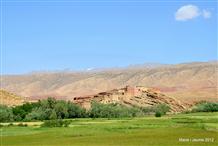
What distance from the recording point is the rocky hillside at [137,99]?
102 meters

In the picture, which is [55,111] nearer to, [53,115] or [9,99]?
[53,115]

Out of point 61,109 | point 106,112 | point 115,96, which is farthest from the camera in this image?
point 115,96

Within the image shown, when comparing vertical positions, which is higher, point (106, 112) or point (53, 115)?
point (106, 112)

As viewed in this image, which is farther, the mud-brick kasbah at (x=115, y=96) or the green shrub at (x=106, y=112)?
the mud-brick kasbah at (x=115, y=96)

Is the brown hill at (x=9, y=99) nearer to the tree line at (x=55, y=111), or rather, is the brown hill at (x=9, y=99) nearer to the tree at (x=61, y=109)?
the tree line at (x=55, y=111)

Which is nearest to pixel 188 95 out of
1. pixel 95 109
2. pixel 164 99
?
pixel 164 99

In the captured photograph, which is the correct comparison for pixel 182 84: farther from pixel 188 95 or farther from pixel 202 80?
pixel 188 95

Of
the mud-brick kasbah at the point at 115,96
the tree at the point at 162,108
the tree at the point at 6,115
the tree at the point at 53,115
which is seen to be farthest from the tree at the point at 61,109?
the mud-brick kasbah at the point at 115,96

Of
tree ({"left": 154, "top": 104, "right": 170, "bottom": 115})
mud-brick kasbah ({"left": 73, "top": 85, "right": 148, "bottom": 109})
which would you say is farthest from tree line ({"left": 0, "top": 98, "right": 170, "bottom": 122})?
mud-brick kasbah ({"left": 73, "top": 85, "right": 148, "bottom": 109})

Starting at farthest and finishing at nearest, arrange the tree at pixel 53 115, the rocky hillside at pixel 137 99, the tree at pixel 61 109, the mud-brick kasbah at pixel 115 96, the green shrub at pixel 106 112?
1. the mud-brick kasbah at pixel 115 96
2. the rocky hillside at pixel 137 99
3. the green shrub at pixel 106 112
4. the tree at pixel 61 109
5. the tree at pixel 53 115

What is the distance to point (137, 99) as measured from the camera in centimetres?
10288

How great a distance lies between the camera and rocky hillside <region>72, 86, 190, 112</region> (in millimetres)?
102000

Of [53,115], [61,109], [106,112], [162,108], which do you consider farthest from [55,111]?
[162,108]

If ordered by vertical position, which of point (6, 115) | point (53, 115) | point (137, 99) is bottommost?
point (53, 115)
